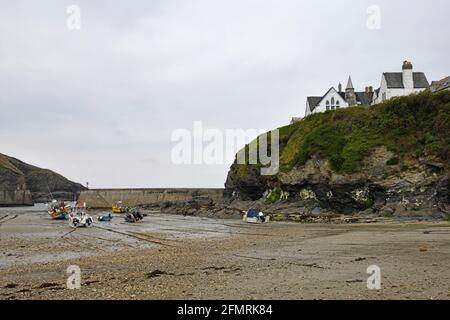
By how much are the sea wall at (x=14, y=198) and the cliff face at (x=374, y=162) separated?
116388 millimetres

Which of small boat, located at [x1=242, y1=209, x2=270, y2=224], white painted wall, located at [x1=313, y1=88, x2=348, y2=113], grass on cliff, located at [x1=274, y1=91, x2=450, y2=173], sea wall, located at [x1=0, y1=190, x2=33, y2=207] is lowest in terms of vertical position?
small boat, located at [x1=242, y1=209, x2=270, y2=224]

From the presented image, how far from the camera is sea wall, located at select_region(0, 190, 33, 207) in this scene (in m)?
149

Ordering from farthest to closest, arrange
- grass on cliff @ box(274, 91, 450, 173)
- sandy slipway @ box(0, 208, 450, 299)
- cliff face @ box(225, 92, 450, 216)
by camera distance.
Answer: grass on cliff @ box(274, 91, 450, 173)
cliff face @ box(225, 92, 450, 216)
sandy slipway @ box(0, 208, 450, 299)

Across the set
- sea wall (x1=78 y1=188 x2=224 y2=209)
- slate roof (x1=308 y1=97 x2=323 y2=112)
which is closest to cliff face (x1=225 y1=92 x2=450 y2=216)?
slate roof (x1=308 y1=97 x2=323 y2=112)

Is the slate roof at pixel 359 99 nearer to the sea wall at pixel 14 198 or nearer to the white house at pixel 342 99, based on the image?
the white house at pixel 342 99

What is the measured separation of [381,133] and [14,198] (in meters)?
138

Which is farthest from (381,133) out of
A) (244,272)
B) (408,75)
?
(244,272)

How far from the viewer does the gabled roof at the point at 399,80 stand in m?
71.8

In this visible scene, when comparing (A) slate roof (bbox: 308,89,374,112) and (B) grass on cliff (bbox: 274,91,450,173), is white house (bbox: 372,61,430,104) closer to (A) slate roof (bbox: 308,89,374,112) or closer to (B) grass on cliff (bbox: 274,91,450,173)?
(A) slate roof (bbox: 308,89,374,112)

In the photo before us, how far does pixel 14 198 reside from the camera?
15225 cm

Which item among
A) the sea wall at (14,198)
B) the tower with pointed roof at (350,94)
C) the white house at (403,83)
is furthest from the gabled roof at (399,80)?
the sea wall at (14,198)

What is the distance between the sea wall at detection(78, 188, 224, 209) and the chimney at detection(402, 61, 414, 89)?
68.0 metres

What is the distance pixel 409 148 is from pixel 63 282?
154 feet
